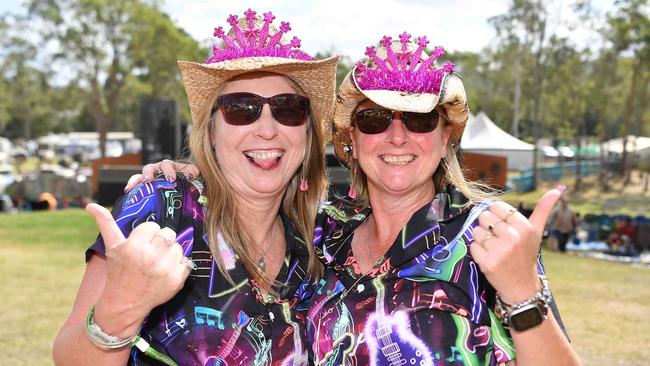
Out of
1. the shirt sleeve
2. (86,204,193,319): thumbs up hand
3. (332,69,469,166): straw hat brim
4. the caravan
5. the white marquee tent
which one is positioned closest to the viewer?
(86,204,193,319): thumbs up hand

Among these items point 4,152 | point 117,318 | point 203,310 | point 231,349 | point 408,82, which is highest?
point 408,82

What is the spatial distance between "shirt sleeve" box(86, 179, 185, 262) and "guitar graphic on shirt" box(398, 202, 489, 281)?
0.87 meters

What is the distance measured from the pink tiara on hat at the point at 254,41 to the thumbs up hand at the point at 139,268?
1030 mm

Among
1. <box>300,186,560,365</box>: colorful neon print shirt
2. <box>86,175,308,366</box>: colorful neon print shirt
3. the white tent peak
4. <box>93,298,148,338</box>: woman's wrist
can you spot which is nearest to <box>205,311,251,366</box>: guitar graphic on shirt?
<box>86,175,308,366</box>: colorful neon print shirt

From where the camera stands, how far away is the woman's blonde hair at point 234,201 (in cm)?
243

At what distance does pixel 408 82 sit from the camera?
8.04 feet

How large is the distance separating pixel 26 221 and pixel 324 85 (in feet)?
64.2

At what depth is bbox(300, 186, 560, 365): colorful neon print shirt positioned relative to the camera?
2.16 meters

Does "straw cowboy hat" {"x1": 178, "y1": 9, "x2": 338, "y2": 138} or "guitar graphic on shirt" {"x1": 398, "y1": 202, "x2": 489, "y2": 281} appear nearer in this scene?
"guitar graphic on shirt" {"x1": 398, "y1": 202, "x2": 489, "y2": 281}

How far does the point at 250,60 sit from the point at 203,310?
0.98 m

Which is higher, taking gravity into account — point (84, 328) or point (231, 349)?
point (84, 328)

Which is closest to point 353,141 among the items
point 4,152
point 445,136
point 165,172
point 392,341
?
point 445,136

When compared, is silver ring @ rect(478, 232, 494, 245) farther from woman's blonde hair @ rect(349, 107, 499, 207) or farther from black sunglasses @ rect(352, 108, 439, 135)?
black sunglasses @ rect(352, 108, 439, 135)

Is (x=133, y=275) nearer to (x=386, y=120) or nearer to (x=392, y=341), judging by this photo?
(x=392, y=341)
